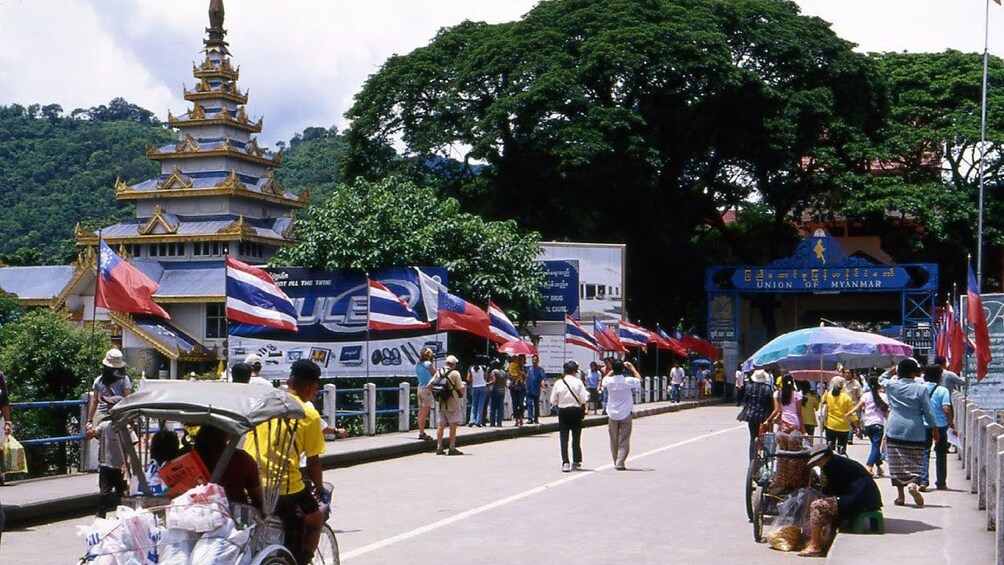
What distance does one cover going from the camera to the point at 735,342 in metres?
53.6

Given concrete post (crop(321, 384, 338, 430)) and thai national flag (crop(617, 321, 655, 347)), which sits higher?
thai national flag (crop(617, 321, 655, 347))

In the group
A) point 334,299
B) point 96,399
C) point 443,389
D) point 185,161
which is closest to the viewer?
point 96,399

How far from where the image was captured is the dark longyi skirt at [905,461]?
44.6ft

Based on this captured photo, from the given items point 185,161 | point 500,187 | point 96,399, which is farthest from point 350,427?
point 185,161

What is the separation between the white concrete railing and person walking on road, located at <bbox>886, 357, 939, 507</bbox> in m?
0.64

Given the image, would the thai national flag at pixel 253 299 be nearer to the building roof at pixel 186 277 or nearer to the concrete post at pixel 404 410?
the concrete post at pixel 404 410

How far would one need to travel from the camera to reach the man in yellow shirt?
7410 millimetres

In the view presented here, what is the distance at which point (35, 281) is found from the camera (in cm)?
6762

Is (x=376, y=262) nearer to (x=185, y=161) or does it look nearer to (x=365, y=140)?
(x=365, y=140)

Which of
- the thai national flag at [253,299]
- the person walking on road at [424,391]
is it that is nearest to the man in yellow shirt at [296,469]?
the person walking on road at [424,391]

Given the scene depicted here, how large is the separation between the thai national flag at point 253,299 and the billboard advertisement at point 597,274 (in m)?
17.0

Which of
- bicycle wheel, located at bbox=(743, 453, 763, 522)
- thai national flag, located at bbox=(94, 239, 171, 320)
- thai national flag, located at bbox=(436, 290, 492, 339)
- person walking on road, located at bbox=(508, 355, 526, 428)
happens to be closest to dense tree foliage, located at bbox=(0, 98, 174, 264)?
person walking on road, located at bbox=(508, 355, 526, 428)

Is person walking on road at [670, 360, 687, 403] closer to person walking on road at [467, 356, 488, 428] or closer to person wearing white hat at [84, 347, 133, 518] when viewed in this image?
person walking on road at [467, 356, 488, 428]

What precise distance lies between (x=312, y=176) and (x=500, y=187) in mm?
101844
